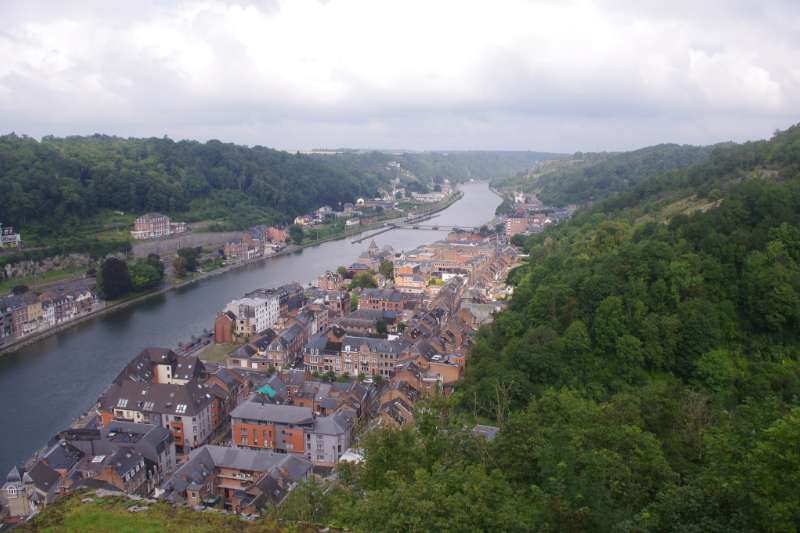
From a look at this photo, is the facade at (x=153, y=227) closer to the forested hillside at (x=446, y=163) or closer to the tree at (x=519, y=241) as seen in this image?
the tree at (x=519, y=241)

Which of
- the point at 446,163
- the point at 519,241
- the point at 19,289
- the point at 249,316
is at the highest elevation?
the point at 446,163

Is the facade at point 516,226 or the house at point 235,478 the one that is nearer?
the house at point 235,478

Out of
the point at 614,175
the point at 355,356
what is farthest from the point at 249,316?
the point at 614,175

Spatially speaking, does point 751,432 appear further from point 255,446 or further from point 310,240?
point 310,240

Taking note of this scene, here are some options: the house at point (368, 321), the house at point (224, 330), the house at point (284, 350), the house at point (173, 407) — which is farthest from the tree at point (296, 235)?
the house at point (173, 407)

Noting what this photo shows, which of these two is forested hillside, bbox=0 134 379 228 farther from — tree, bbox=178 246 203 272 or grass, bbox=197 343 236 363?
grass, bbox=197 343 236 363

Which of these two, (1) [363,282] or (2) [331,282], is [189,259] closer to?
(2) [331,282]
